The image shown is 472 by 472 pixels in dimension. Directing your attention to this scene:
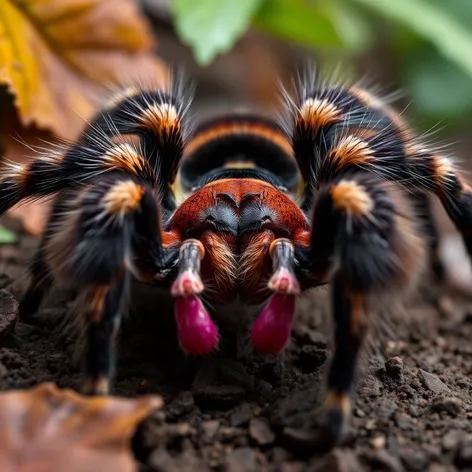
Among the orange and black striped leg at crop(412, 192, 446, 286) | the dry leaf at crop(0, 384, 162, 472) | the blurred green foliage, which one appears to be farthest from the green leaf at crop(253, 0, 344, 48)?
the dry leaf at crop(0, 384, 162, 472)

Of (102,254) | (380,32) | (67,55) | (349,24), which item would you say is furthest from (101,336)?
(380,32)

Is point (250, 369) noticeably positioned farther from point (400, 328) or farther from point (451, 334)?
point (451, 334)

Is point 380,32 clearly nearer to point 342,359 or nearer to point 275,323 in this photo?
point 275,323

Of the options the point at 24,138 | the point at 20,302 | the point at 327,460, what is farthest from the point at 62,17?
the point at 327,460

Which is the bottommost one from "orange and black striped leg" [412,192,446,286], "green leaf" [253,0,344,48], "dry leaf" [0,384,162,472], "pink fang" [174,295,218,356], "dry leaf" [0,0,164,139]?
"dry leaf" [0,384,162,472]

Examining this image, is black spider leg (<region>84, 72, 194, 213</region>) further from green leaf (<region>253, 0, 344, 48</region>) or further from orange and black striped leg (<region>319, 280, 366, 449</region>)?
green leaf (<region>253, 0, 344, 48</region>)

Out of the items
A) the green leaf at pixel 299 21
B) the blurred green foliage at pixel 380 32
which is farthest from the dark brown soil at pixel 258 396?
the green leaf at pixel 299 21

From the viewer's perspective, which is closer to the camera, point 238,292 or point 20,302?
point 238,292
